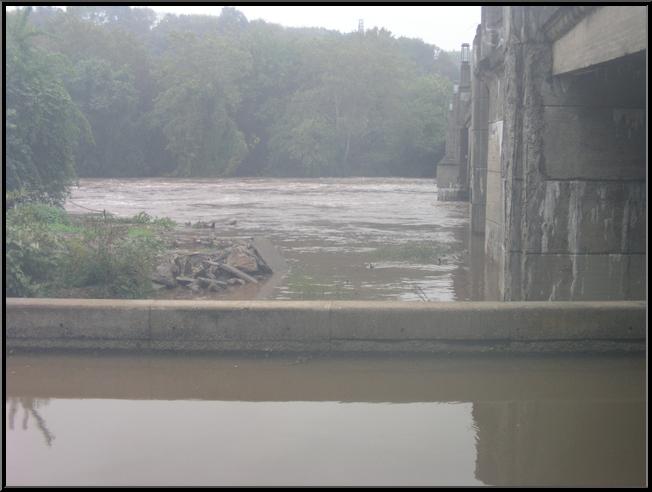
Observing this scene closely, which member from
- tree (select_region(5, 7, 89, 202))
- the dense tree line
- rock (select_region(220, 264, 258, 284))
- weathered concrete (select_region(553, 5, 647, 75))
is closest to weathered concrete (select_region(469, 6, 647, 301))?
weathered concrete (select_region(553, 5, 647, 75))

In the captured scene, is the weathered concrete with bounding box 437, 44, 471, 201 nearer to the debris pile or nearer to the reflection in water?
the debris pile

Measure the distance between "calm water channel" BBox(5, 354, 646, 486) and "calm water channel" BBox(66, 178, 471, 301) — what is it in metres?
4.50

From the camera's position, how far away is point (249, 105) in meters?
93.9

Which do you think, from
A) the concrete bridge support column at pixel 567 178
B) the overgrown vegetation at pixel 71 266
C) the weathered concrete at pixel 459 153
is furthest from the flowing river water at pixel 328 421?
the weathered concrete at pixel 459 153

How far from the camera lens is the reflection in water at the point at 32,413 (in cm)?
689

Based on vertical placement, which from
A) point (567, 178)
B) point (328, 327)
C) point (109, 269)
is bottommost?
point (328, 327)

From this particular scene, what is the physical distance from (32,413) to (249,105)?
88.2 metres

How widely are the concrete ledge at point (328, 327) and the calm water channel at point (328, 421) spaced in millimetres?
182

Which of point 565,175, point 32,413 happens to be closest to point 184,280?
point 565,175

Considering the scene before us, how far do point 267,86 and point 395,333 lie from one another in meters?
86.2

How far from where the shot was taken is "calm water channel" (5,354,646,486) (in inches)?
241

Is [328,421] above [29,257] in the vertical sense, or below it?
below

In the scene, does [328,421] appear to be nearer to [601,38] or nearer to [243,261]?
[601,38]

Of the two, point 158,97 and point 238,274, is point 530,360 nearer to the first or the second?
point 238,274
